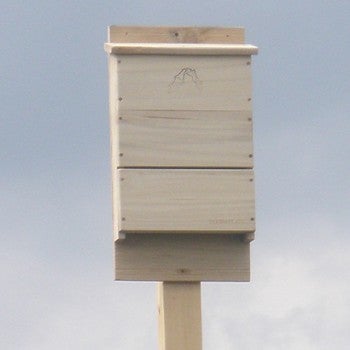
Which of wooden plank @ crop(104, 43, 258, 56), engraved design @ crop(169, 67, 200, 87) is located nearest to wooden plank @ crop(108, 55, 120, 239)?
wooden plank @ crop(104, 43, 258, 56)

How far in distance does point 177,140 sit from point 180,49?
0.38m

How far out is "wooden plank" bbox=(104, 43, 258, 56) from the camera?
329 inches

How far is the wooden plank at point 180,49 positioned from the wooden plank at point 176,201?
49cm

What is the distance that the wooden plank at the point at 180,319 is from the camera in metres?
8.20

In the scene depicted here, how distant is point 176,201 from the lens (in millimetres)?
8289

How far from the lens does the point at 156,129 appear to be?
8.31m

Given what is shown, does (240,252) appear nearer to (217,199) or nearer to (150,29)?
(217,199)

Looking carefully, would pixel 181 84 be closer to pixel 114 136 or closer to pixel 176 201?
pixel 114 136

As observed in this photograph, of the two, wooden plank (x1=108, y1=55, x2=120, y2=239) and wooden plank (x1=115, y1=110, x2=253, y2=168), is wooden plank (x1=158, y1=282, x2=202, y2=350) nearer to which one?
wooden plank (x1=108, y1=55, x2=120, y2=239)

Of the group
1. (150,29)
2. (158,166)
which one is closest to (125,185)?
(158,166)

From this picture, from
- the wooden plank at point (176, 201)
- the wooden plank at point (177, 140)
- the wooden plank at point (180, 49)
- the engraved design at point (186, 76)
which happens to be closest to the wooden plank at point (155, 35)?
the wooden plank at point (180, 49)

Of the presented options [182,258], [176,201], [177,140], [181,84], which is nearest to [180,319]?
[182,258]

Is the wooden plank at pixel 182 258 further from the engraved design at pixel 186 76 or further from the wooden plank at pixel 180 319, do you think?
the engraved design at pixel 186 76

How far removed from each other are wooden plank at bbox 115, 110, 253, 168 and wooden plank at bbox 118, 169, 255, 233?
0.04 m
